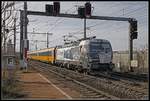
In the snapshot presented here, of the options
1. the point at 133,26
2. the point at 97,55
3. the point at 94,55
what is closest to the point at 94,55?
the point at 94,55

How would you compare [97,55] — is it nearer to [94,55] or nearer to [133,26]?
[94,55]

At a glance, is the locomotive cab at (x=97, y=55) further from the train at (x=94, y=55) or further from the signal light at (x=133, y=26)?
the signal light at (x=133, y=26)

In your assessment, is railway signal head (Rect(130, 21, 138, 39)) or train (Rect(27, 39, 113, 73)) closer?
train (Rect(27, 39, 113, 73))

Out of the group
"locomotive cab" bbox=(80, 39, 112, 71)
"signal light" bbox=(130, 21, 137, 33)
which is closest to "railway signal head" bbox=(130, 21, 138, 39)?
"signal light" bbox=(130, 21, 137, 33)

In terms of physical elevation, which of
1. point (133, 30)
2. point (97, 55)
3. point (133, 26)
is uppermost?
point (133, 26)

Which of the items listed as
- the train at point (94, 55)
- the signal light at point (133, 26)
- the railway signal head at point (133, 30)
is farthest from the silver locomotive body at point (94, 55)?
the signal light at point (133, 26)

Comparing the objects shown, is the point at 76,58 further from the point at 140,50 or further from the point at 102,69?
the point at 140,50

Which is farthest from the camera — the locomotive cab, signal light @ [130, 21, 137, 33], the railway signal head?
signal light @ [130, 21, 137, 33]

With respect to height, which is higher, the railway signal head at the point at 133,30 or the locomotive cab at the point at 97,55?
the railway signal head at the point at 133,30

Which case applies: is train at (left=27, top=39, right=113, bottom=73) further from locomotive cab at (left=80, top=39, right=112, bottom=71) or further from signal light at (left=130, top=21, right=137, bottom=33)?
signal light at (left=130, top=21, right=137, bottom=33)

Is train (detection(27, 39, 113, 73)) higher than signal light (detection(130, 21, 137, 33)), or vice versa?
signal light (detection(130, 21, 137, 33))

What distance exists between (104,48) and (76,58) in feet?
14.7

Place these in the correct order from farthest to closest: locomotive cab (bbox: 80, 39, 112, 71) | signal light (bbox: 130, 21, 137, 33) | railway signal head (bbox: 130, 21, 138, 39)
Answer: signal light (bbox: 130, 21, 137, 33) < railway signal head (bbox: 130, 21, 138, 39) < locomotive cab (bbox: 80, 39, 112, 71)

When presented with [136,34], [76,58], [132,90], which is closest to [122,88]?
[132,90]
